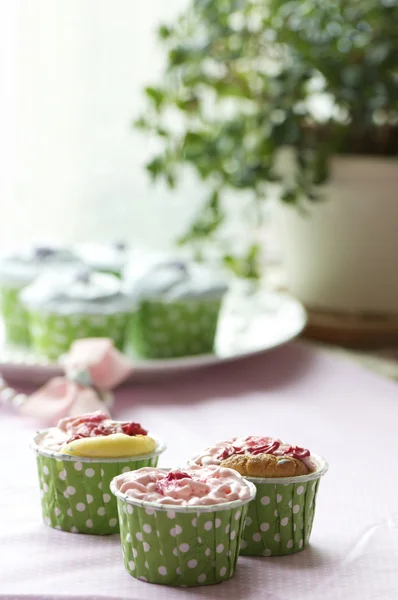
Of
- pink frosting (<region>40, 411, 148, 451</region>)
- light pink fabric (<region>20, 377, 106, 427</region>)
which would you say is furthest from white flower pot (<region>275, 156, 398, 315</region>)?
pink frosting (<region>40, 411, 148, 451</region>)

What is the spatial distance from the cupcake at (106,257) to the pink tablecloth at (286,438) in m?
0.29

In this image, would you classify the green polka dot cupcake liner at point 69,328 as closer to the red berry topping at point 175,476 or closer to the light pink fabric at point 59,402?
the light pink fabric at point 59,402

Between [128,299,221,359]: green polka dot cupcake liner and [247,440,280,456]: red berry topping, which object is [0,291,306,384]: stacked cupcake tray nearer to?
[128,299,221,359]: green polka dot cupcake liner

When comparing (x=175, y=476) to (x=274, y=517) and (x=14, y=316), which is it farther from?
(x=14, y=316)

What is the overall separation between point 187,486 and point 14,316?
37.4 inches

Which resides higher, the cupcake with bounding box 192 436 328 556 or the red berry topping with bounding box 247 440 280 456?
the red berry topping with bounding box 247 440 280 456

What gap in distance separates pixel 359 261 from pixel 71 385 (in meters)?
0.74

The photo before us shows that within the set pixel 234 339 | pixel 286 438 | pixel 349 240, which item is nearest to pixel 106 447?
pixel 286 438

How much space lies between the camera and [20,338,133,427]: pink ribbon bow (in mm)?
1314

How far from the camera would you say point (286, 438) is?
127 centimetres

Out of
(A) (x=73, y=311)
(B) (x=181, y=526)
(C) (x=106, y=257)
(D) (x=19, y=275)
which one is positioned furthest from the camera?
(C) (x=106, y=257)

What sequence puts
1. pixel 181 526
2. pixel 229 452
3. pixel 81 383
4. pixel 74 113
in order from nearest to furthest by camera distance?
pixel 181 526 → pixel 229 452 → pixel 81 383 → pixel 74 113

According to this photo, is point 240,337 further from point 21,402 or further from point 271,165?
point 21,402

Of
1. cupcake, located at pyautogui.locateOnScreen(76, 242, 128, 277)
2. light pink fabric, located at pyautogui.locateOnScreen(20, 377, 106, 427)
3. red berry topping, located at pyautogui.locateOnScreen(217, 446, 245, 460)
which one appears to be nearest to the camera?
red berry topping, located at pyautogui.locateOnScreen(217, 446, 245, 460)
